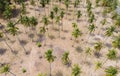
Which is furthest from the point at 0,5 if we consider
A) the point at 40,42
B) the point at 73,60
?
the point at 73,60

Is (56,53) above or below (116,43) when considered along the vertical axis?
below

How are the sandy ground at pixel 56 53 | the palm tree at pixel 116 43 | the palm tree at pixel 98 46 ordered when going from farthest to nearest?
the palm tree at pixel 116 43
the palm tree at pixel 98 46
the sandy ground at pixel 56 53

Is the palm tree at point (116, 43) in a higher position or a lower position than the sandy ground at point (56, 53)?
higher

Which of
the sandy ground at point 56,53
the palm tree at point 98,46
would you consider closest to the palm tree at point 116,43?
the sandy ground at point 56,53

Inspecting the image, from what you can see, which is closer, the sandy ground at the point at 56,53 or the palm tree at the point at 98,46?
the sandy ground at the point at 56,53

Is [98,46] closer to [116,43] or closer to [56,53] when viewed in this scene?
[116,43]

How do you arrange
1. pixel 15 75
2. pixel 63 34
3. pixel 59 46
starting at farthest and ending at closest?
pixel 63 34
pixel 59 46
pixel 15 75

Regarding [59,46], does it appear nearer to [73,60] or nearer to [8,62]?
[73,60]

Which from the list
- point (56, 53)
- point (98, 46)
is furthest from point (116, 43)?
point (56, 53)

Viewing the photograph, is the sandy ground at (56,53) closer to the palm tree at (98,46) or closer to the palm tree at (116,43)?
the palm tree at (116,43)

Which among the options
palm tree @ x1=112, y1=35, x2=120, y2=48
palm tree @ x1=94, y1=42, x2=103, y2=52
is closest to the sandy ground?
palm tree @ x1=112, y1=35, x2=120, y2=48

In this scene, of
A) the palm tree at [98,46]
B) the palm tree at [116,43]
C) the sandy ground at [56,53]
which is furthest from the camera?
the palm tree at [116,43]
